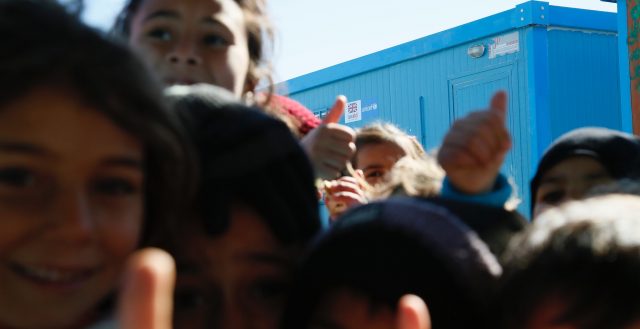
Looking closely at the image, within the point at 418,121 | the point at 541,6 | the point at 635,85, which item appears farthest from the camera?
the point at 418,121

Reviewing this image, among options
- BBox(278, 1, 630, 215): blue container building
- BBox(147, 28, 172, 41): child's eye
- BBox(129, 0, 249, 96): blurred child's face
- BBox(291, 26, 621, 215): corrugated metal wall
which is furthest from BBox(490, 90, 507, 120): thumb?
BBox(291, 26, 621, 215): corrugated metal wall

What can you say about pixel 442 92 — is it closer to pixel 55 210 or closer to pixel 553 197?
pixel 553 197

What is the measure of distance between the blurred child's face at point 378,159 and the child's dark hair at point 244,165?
2276mm

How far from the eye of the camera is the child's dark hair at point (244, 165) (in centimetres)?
117

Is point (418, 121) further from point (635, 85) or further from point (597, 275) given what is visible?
point (597, 275)

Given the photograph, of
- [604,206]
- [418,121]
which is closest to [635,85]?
[418,121]

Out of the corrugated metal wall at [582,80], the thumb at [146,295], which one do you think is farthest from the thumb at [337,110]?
the corrugated metal wall at [582,80]

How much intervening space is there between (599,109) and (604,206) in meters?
6.02

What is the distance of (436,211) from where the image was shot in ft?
3.83

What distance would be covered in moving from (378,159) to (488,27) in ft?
12.2

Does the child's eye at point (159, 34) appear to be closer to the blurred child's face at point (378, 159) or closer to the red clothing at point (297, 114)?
the red clothing at point (297, 114)

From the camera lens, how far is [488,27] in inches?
273

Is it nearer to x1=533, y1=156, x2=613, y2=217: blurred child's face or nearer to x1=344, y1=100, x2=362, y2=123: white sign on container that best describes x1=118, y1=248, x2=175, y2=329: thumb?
x1=533, y1=156, x2=613, y2=217: blurred child's face

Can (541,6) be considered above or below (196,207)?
above
